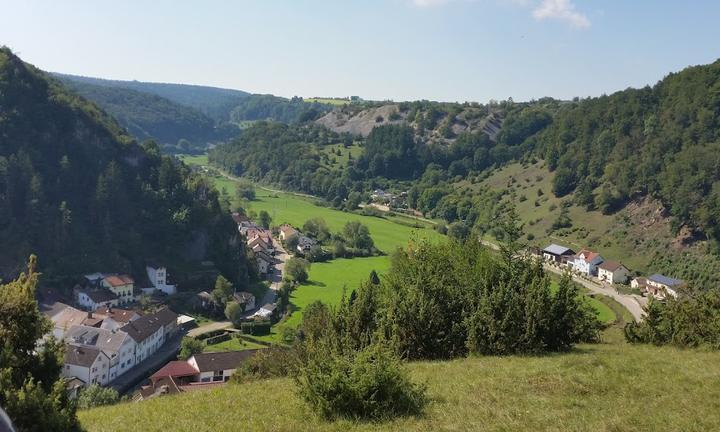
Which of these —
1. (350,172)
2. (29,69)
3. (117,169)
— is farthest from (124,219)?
(350,172)

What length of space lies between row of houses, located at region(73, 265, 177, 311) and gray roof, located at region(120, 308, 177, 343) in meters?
8.04

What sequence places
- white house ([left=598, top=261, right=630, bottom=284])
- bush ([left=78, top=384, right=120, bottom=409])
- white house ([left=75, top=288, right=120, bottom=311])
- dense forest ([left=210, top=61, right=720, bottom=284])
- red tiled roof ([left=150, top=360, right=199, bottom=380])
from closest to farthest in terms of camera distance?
bush ([left=78, top=384, right=120, bottom=409]), red tiled roof ([left=150, top=360, right=199, bottom=380]), white house ([left=75, top=288, right=120, bottom=311]), white house ([left=598, top=261, right=630, bottom=284]), dense forest ([left=210, top=61, right=720, bottom=284])

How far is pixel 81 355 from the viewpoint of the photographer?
41.8 m

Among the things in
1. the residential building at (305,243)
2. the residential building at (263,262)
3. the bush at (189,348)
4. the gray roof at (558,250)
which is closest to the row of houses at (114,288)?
the bush at (189,348)

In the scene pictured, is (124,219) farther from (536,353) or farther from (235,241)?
(536,353)

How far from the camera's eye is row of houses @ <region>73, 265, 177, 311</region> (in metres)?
57.2

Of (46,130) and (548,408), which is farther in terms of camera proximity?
(46,130)

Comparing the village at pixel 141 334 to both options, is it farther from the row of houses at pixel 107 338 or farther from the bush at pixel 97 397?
the bush at pixel 97 397

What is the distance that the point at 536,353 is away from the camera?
55.7 feet

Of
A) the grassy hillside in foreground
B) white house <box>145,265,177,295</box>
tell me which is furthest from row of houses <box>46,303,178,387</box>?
the grassy hillside in foreground

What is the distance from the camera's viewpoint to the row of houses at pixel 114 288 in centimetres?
5716

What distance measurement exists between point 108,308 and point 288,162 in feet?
356

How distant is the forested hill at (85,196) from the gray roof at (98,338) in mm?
13855

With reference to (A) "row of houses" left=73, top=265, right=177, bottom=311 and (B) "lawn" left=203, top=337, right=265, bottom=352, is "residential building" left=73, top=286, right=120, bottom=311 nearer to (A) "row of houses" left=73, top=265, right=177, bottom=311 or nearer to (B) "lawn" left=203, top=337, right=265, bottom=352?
(A) "row of houses" left=73, top=265, right=177, bottom=311
